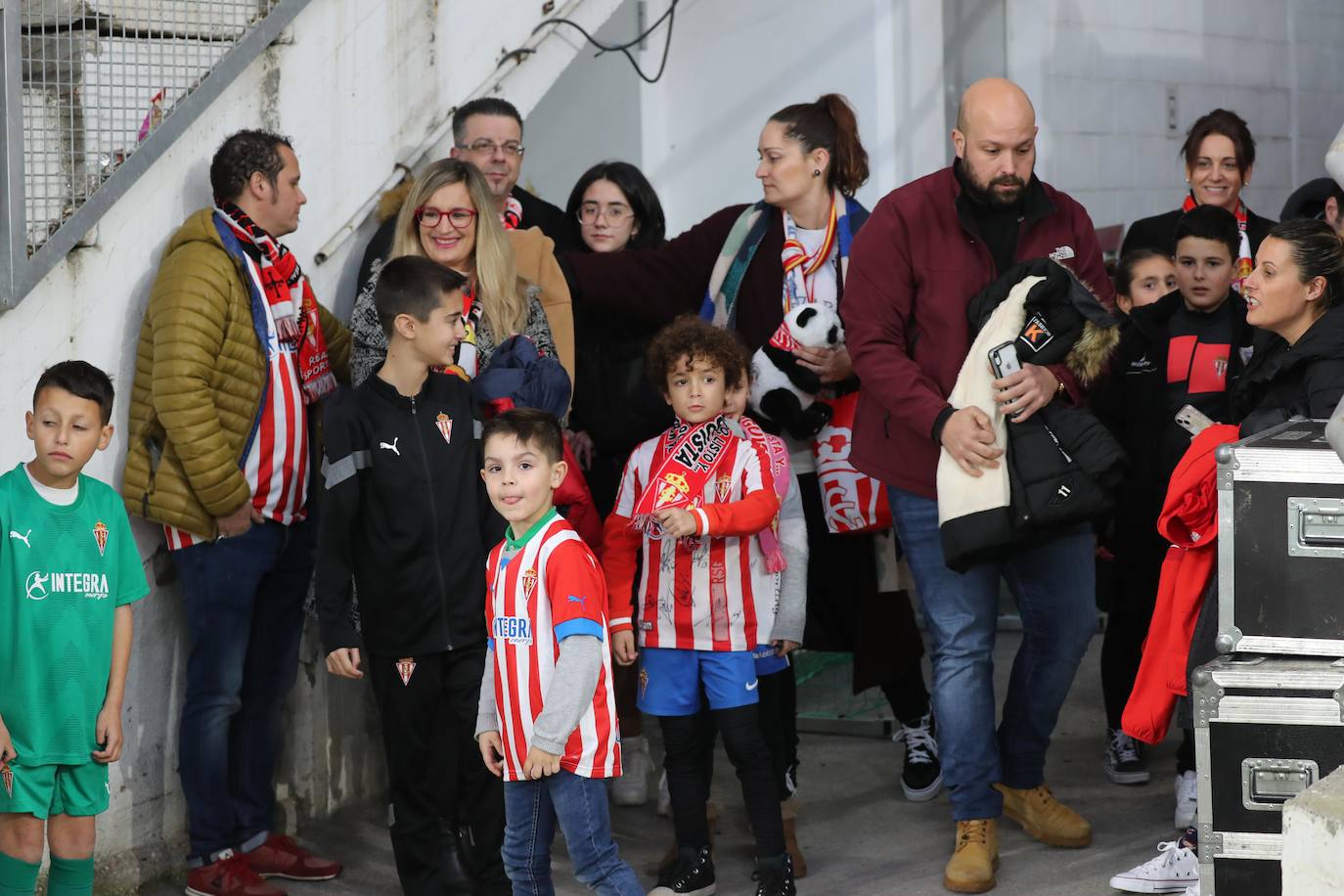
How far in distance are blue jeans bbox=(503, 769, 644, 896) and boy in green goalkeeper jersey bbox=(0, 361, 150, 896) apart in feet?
2.89

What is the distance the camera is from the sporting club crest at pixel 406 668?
4.14 m

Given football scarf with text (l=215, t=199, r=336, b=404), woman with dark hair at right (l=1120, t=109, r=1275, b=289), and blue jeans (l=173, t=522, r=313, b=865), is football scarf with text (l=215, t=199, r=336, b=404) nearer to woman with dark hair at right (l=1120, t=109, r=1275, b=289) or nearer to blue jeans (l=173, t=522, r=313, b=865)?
blue jeans (l=173, t=522, r=313, b=865)

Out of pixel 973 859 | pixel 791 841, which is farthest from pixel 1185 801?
pixel 791 841

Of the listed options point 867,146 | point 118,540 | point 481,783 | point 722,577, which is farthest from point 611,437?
point 867,146

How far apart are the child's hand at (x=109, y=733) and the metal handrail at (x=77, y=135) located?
37.7 inches

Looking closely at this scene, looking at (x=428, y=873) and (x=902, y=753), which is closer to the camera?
(x=428, y=873)

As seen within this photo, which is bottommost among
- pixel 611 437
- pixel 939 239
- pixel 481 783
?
pixel 481 783

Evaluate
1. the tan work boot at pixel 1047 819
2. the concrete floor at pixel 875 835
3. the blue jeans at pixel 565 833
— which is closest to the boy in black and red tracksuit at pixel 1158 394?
the concrete floor at pixel 875 835

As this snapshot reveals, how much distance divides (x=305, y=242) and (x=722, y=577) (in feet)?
4.91

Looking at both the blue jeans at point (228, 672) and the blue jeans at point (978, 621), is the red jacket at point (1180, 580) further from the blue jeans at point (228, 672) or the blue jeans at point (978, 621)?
the blue jeans at point (228, 672)

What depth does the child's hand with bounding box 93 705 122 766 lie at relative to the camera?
375 centimetres

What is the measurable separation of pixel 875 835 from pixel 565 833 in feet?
4.57

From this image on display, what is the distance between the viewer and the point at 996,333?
13.4ft

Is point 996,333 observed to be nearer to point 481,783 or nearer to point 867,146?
point 481,783
